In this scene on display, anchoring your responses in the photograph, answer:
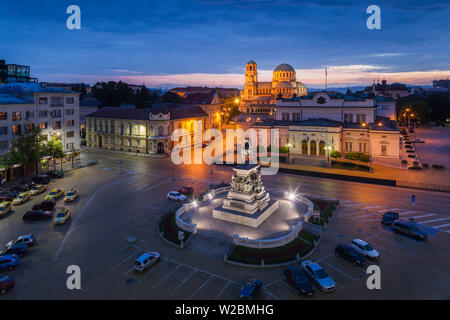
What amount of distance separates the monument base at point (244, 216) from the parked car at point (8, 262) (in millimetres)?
18857

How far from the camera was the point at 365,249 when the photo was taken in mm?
25438

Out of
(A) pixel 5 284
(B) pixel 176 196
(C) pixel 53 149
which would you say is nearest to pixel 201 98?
(C) pixel 53 149

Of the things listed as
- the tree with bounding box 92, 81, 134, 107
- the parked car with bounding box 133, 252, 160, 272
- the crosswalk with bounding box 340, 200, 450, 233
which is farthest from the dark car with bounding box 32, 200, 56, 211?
the tree with bounding box 92, 81, 134, 107

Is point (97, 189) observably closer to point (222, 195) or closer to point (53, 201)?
point (53, 201)

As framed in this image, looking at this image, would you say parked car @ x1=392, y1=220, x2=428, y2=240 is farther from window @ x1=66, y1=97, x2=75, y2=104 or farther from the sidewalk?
window @ x1=66, y1=97, x2=75, y2=104

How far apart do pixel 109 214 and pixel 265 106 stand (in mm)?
147884

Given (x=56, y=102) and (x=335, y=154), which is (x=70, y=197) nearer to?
(x=56, y=102)

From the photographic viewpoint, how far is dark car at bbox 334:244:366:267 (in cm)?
2403

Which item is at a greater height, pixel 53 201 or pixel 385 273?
pixel 53 201

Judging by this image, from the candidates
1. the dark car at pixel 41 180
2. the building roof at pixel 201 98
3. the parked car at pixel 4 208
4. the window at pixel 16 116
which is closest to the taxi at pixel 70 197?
the parked car at pixel 4 208

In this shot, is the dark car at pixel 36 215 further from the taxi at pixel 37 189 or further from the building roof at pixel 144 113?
the building roof at pixel 144 113

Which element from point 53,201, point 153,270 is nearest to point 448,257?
point 153,270

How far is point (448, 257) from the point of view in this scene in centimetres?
2530
